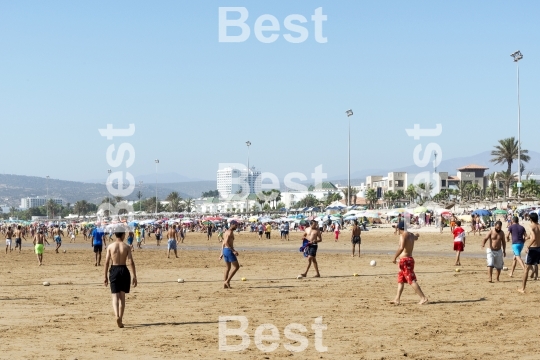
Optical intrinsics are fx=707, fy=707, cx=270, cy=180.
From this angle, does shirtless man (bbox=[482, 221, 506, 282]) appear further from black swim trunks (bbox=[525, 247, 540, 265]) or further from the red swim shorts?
the red swim shorts

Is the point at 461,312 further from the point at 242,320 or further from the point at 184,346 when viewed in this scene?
the point at 184,346

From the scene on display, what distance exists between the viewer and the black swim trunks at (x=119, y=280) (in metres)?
11.3

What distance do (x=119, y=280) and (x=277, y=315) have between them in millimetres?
2927

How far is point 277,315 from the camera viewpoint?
12562 mm

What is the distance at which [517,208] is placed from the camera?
69.8m

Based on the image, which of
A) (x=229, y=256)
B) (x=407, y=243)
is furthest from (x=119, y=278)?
(x=229, y=256)

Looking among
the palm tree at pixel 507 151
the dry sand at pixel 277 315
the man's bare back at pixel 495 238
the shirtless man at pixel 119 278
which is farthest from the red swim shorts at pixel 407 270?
the palm tree at pixel 507 151

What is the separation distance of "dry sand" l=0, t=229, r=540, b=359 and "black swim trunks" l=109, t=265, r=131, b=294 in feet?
2.04

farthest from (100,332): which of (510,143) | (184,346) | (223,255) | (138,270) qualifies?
(510,143)

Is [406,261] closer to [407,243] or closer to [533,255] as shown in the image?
[407,243]

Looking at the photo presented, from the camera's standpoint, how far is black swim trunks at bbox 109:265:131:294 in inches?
446

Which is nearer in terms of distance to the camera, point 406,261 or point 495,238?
point 406,261

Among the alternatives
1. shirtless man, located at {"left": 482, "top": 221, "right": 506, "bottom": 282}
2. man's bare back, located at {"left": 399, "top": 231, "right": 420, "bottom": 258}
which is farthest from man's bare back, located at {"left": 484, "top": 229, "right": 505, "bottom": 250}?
man's bare back, located at {"left": 399, "top": 231, "right": 420, "bottom": 258}

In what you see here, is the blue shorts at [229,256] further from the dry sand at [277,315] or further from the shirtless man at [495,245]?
the shirtless man at [495,245]
